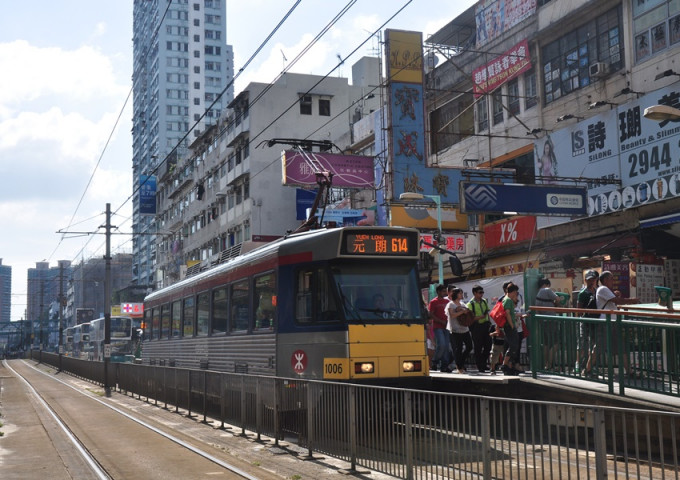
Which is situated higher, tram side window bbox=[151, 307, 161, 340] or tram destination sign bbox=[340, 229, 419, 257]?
tram destination sign bbox=[340, 229, 419, 257]

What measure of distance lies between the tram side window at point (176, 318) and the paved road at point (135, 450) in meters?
3.00

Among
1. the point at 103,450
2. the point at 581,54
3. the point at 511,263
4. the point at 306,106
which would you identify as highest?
the point at 306,106

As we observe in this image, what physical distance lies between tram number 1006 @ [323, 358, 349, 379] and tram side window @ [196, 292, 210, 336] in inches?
258

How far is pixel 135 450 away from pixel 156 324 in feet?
44.4

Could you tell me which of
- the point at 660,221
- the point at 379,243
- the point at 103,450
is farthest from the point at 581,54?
the point at 103,450

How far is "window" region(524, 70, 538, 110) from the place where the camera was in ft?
97.4

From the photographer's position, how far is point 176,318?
22.5 metres

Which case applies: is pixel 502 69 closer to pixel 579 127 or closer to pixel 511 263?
pixel 579 127

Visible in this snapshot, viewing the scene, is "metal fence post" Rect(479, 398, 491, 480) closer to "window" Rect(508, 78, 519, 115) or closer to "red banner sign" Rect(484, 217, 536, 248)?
"red banner sign" Rect(484, 217, 536, 248)

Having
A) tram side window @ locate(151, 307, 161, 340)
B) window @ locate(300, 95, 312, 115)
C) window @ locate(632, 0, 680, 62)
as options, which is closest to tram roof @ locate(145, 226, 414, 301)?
tram side window @ locate(151, 307, 161, 340)

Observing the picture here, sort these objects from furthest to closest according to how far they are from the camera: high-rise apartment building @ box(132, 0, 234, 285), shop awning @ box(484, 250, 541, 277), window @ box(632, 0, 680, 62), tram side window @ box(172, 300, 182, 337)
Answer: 1. high-rise apartment building @ box(132, 0, 234, 285)
2. shop awning @ box(484, 250, 541, 277)
3. window @ box(632, 0, 680, 62)
4. tram side window @ box(172, 300, 182, 337)

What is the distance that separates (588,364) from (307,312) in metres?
4.49

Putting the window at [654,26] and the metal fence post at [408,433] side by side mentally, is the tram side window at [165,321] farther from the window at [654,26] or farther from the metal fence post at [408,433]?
the metal fence post at [408,433]

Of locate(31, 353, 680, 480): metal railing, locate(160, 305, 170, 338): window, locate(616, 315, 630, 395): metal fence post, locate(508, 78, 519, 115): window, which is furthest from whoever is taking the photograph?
locate(508, 78, 519, 115): window
